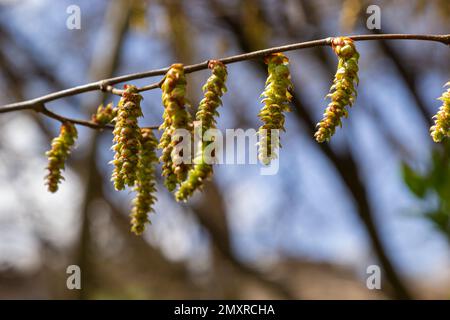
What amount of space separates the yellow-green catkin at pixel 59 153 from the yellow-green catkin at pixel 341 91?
629 millimetres

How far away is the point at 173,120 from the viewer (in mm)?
947

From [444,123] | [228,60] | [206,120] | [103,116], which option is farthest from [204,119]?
[103,116]

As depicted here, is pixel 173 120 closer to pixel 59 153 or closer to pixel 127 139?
pixel 127 139

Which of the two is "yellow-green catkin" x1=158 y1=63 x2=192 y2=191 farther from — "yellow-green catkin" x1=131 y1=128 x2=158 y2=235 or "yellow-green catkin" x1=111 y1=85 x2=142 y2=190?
"yellow-green catkin" x1=131 y1=128 x2=158 y2=235

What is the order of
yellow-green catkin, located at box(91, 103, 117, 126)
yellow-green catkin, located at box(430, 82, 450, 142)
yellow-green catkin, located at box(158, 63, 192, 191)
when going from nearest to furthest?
yellow-green catkin, located at box(158, 63, 192, 191)
yellow-green catkin, located at box(430, 82, 450, 142)
yellow-green catkin, located at box(91, 103, 117, 126)

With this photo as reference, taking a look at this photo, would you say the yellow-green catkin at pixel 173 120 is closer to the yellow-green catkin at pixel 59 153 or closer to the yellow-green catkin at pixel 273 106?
the yellow-green catkin at pixel 273 106

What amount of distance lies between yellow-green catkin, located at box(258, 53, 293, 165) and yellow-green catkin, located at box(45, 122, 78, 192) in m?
0.54

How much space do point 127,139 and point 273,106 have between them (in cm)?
27

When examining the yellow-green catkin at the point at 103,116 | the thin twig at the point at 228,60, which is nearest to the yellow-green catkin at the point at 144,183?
the thin twig at the point at 228,60

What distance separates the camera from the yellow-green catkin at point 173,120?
3.08 ft

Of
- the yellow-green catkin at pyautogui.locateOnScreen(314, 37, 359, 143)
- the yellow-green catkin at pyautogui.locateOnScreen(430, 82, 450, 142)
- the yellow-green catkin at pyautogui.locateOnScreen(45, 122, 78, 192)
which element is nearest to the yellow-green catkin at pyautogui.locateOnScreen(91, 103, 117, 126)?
the yellow-green catkin at pyautogui.locateOnScreen(45, 122, 78, 192)

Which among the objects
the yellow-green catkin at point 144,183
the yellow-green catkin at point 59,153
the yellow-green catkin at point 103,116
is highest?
the yellow-green catkin at point 103,116

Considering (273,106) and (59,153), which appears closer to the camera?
(273,106)

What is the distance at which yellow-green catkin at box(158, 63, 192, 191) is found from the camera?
3.08 feet
